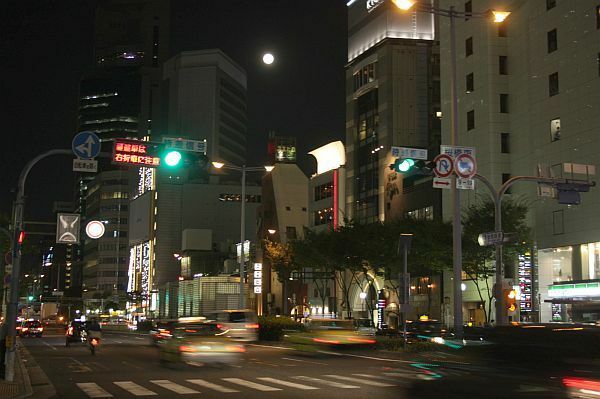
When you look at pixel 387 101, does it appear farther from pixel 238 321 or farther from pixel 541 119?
pixel 238 321

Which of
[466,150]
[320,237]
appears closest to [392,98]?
[320,237]

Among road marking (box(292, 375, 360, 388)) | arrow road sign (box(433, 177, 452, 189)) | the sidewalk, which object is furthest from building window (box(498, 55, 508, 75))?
the sidewalk

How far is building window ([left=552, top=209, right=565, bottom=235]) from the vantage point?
48688 millimetres

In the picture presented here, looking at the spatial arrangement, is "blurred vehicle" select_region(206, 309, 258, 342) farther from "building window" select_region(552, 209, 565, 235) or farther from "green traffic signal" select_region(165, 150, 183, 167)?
"building window" select_region(552, 209, 565, 235)

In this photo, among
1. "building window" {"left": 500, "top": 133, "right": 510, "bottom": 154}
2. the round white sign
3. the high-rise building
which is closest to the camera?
the round white sign

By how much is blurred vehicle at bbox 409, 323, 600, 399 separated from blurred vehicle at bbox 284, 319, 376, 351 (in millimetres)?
22277

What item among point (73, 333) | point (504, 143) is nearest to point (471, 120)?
point (504, 143)

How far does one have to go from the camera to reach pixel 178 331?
26.0 meters

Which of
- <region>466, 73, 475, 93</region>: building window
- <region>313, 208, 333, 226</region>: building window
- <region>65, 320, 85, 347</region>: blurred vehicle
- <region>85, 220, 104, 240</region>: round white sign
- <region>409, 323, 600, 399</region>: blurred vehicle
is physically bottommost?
<region>65, 320, 85, 347</region>: blurred vehicle

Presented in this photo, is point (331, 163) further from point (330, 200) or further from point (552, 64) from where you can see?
point (552, 64)

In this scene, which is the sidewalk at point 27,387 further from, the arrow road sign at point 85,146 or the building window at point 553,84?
the building window at point 553,84

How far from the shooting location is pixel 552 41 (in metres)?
50.1

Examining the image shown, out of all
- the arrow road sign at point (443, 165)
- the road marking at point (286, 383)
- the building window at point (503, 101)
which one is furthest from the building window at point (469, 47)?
the road marking at point (286, 383)

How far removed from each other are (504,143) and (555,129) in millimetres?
7022
